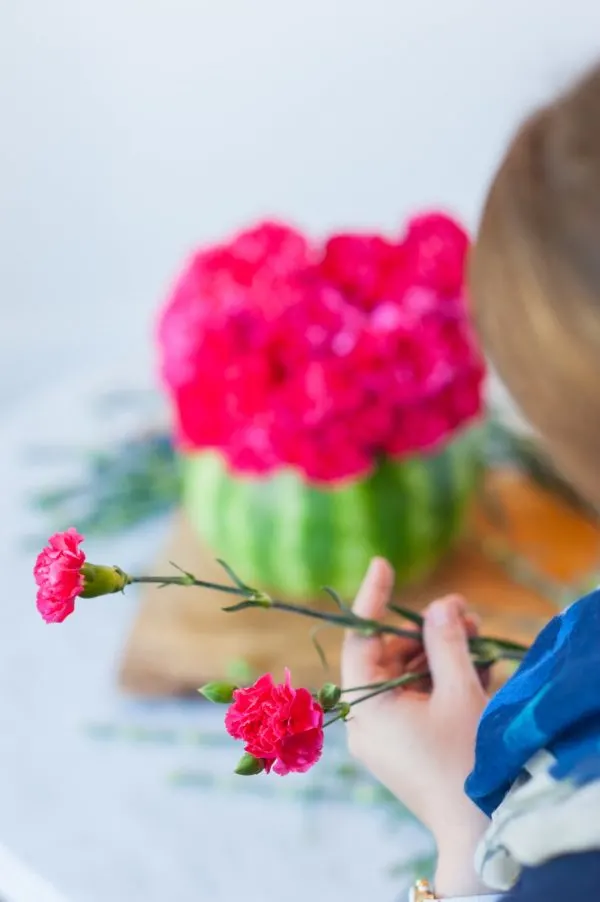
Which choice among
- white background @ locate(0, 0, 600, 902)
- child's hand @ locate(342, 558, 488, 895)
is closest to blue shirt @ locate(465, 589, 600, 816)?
child's hand @ locate(342, 558, 488, 895)

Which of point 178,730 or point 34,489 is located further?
point 34,489

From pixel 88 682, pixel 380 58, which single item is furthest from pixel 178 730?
pixel 380 58

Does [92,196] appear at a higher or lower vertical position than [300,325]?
higher

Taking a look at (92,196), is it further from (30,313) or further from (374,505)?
(374,505)

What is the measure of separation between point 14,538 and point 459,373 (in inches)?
15.0

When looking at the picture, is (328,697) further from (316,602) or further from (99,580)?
(316,602)

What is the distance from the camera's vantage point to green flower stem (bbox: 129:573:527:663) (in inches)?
13.3

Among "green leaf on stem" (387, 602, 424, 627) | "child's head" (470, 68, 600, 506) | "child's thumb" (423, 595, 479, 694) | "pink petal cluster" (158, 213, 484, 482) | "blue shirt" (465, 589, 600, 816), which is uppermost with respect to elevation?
"pink petal cluster" (158, 213, 484, 482)

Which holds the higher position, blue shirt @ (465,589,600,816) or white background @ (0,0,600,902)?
white background @ (0,0,600,902)

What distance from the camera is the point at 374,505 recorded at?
0.70 m

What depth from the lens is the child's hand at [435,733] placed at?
1.36 feet

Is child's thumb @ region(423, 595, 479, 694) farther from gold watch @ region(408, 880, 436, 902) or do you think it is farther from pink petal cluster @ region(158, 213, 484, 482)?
pink petal cluster @ region(158, 213, 484, 482)

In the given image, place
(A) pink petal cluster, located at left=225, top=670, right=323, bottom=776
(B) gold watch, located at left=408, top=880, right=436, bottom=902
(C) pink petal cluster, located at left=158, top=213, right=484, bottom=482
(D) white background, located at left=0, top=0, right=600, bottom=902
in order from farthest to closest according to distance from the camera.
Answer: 1. (D) white background, located at left=0, top=0, right=600, bottom=902
2. (C) pink petal cluster, located at left=158, top=213, right=484, bottom=482
3. (B) gold watch, located at left=408, top=880, right=436, bottom=902
4. (A) pink petal cluster, located at left=225, top=670, right=323, bottom=776

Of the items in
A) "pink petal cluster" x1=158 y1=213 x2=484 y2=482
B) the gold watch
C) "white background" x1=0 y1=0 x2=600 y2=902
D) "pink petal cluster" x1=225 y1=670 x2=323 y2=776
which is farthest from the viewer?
"white background" x1=0 y1=0 x2=600 y2=902
